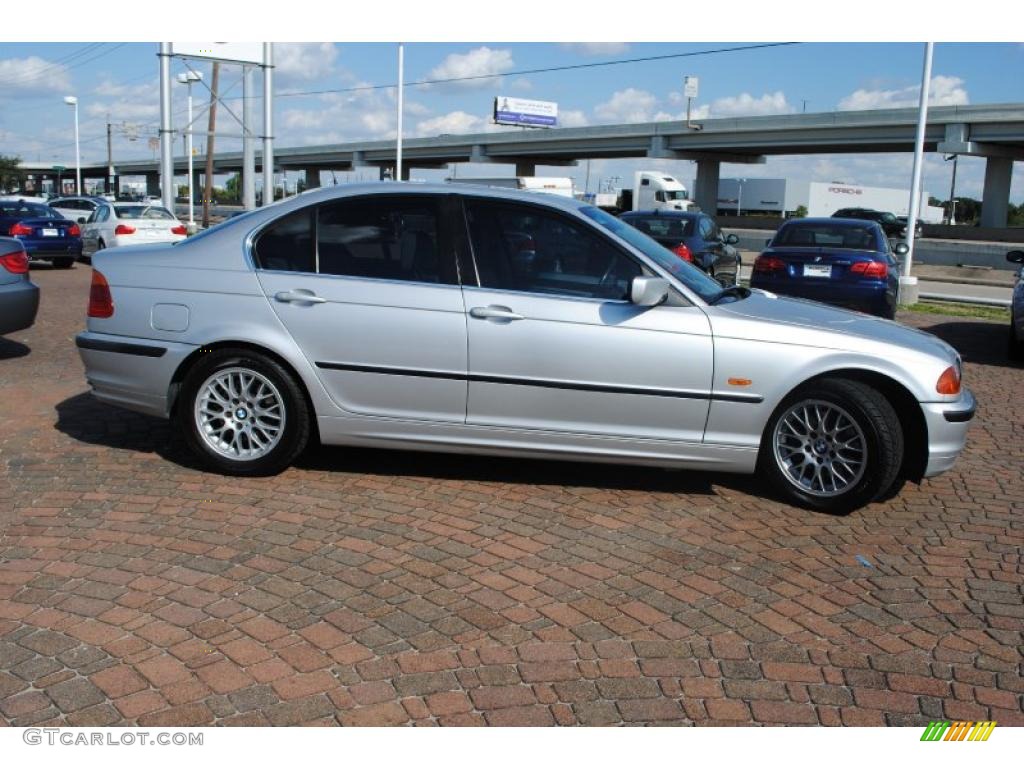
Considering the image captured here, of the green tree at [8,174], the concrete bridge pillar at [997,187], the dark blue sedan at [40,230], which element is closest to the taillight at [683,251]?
the dark blue sedan at [40,230]

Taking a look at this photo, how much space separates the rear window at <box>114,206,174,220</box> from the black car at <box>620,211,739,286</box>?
11.1 m

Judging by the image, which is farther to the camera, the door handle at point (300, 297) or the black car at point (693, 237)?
the black car at point (693, 237)

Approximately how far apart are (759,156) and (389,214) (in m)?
67.9

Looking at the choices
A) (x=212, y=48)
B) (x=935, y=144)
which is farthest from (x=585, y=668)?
(x=935, y=144)

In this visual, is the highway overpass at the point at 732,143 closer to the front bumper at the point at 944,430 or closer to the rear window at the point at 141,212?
the rear window at the point at 141,212

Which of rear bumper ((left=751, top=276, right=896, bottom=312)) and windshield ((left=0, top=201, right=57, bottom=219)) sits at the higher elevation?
windshield ((left=0, top=201, right=57, bottom=219))

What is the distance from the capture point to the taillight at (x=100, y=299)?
5844 millimetres

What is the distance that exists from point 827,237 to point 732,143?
50151mm

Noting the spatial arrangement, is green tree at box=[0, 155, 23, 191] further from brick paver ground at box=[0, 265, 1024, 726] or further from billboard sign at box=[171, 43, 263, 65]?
brick paver ground at box=[0, 265, 1024, 726]

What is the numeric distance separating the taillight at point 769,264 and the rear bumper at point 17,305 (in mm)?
8069

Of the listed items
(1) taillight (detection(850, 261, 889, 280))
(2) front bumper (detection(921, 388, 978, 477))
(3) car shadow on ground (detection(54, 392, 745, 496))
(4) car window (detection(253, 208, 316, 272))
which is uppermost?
(4) car window (detection(253, 208, 316, 272))

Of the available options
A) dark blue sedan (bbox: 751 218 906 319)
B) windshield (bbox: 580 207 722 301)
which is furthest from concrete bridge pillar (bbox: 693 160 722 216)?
windshield (bbox: 580 207 722 301)

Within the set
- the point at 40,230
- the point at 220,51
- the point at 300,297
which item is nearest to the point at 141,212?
the point at 40,230

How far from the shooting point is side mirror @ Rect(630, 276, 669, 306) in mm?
5145
